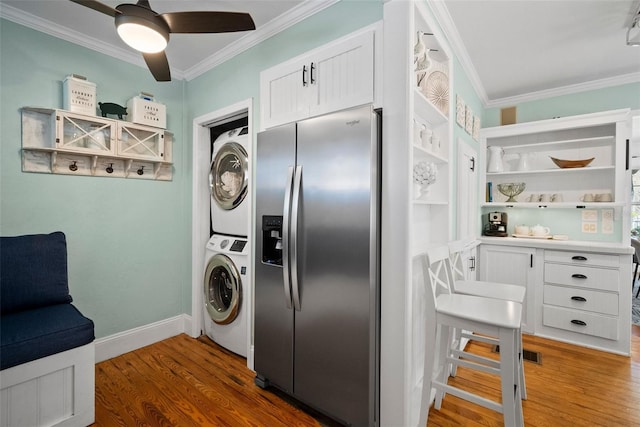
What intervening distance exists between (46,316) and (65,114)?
→ 4.77ft

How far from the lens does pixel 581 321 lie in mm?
2773

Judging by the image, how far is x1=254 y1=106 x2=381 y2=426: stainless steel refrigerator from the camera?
1.54m

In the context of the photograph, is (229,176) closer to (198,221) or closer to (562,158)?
(198,221)

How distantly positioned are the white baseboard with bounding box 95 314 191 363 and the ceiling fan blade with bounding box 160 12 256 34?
8.32ft

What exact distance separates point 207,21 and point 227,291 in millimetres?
2153

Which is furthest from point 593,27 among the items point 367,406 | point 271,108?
point 367,406

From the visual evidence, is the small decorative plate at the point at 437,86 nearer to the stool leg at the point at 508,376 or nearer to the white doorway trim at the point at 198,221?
the stool leg at the point at 508,376

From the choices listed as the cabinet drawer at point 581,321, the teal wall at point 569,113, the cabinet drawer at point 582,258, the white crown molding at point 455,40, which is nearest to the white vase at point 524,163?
the teal wall at point 569,113

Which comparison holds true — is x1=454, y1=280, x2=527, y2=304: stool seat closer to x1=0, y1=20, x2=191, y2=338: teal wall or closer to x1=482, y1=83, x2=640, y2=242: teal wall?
x1=482, y1=83, x2=640, y2=242: teal wall

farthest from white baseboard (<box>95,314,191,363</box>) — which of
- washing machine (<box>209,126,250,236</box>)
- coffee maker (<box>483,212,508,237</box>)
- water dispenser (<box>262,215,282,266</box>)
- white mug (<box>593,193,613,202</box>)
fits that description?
white mug (<box>593,193,613,202</box>)

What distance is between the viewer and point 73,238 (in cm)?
235

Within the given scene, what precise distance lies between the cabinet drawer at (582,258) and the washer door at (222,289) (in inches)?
121

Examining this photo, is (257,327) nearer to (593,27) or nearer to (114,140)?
(114,140)

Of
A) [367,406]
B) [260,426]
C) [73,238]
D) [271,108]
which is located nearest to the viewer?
[367,406]
